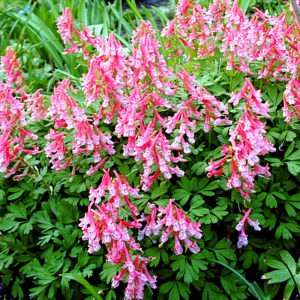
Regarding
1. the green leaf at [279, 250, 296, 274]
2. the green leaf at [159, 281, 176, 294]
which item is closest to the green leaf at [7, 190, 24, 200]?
the green leaf at [159, 281, 176, 294]

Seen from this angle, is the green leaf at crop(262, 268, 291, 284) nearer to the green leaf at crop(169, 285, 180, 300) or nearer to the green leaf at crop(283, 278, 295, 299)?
the green leaf at crop(283, 278, 295, 299)

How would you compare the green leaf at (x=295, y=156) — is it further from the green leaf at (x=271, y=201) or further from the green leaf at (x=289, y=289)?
the green leaf at (x=289, y=289)

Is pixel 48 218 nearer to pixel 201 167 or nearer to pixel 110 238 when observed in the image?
pixel 110 238

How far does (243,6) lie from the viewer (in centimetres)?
412

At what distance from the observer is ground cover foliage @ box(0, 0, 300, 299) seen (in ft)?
6.82

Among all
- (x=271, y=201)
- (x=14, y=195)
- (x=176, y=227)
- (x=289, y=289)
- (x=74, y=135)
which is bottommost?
(x=289, y=289)

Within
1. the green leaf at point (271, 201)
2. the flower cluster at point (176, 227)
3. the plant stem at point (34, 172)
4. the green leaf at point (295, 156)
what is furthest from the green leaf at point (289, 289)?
the plant stem at point (34, 172)

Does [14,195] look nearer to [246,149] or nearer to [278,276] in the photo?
[246,149]

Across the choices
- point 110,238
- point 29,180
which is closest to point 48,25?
point 29,180

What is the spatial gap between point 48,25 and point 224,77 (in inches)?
134

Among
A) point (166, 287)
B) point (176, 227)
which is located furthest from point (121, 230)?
point (166, 287)

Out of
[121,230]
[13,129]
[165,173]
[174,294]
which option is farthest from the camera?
[13,129]

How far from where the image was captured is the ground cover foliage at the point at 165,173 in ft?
6.82

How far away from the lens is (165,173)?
2092mm
